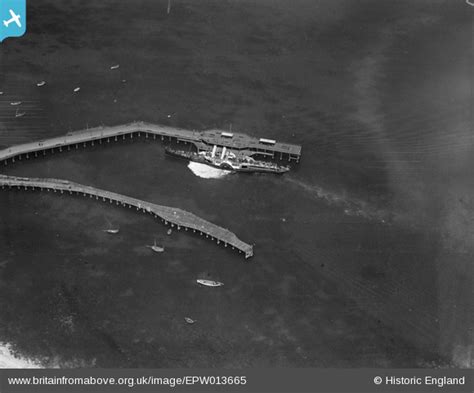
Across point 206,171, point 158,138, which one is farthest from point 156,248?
point 158,138

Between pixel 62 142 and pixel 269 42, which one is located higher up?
pixel 269 42

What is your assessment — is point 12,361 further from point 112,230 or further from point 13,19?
point 13,19

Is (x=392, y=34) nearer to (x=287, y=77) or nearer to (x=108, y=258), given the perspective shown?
(x=287, y=77)

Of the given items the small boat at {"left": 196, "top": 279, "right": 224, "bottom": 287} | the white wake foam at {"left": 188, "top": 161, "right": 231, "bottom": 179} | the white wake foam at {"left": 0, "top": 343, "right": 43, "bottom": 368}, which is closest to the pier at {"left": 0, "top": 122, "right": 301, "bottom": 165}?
the white wake foam at {"left": 188, "top": 161, "right": 231, "bottom": 179}

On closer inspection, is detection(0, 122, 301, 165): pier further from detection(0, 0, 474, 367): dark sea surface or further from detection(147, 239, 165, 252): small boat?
detection(147, 239, 165, 252): small boat

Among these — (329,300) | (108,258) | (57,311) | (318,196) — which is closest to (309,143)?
(318,196)

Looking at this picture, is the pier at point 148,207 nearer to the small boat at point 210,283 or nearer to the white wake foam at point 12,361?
the small boat at point 210,283
